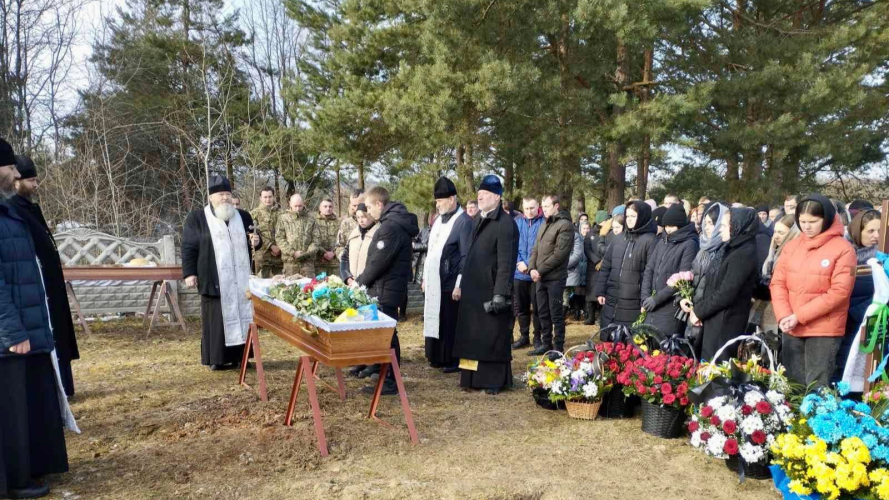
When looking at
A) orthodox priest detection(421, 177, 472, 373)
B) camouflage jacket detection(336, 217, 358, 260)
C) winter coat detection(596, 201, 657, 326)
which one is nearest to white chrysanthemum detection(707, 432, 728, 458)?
winter coat detection(596, 201, 657, 326)

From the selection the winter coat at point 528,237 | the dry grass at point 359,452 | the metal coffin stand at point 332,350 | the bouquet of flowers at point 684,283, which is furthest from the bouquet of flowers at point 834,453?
the winter coat at point 528,237

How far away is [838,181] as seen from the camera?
70.3 feet

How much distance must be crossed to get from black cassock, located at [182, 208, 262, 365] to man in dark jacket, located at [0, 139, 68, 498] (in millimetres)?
2568

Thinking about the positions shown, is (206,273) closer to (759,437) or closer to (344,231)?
(344,231)

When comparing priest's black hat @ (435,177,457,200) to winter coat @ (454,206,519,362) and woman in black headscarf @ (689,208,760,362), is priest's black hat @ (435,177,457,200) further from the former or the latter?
woman in black headscarf @ (689,208,760,362)

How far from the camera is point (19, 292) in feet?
11.5

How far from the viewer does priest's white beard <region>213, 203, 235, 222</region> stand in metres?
6.30

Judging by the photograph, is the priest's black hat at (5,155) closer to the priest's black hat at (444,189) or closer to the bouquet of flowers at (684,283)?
the priest's black hat at (444,189)

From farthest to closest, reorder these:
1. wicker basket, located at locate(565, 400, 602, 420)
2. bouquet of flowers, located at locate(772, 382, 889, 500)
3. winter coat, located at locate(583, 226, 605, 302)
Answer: winter coat, located at locate(583, 226, 605, 302) < wicker basket, located at locate(565, 400, 602, 420) < bouquet of flowers, located at locate(772, 382, 889, 500)

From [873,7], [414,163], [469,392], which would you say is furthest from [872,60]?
[469,392]

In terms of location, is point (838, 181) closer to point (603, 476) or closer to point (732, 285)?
point (732, 285)

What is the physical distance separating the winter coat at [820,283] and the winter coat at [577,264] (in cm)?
501

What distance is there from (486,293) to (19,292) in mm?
3498

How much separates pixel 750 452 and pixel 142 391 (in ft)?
16.7
